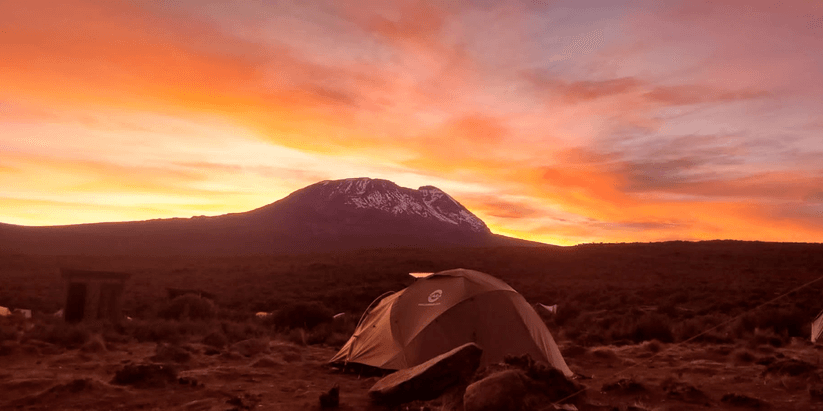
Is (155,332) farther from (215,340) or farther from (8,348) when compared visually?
(8,348)

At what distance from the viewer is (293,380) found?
10578 mm

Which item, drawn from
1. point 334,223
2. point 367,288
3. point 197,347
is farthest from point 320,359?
point 334,223

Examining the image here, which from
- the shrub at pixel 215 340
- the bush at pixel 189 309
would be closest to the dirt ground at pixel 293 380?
the shrub at pixel 215 340

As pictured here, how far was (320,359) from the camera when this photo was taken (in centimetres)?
1318

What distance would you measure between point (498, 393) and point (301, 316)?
12.9m

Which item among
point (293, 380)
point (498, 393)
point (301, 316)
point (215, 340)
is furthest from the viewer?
point (301, 316)

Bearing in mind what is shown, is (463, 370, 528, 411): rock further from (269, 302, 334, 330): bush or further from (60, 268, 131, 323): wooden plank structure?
(60, 268, 131, 323): wooden plank structure

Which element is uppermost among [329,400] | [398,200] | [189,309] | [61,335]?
[398,200]

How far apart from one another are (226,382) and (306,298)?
741 inches

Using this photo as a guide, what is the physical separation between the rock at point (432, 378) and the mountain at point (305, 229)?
67323mm

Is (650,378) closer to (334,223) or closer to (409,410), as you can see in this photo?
(409,410)

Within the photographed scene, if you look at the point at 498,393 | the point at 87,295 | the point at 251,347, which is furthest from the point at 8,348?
the point at 498,393

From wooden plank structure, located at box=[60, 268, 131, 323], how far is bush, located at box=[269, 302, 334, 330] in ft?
15.5

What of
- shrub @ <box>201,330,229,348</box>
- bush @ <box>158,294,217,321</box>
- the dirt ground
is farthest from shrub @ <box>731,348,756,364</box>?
bush @ <box>158,294,217,321</box>
